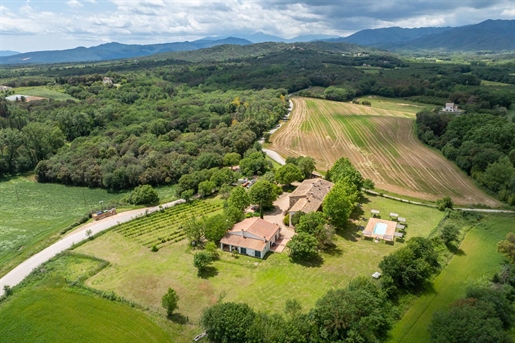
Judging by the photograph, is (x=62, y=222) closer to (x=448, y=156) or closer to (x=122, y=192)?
(x=122, y=192)

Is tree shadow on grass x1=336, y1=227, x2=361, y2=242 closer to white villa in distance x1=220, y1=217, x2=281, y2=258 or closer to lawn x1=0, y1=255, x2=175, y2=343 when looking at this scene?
white villa in distance x1=220, y1=217, x2=281, y2=258

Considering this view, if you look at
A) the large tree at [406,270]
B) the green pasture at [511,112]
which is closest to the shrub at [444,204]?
the large tree at [406,270]

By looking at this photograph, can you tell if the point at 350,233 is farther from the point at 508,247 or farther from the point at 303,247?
the point at 508,247

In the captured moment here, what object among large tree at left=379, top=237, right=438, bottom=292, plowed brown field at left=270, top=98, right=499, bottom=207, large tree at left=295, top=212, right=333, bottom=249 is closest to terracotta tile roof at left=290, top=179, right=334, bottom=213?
large tree at left=295, top=212, right=333, bottom=249

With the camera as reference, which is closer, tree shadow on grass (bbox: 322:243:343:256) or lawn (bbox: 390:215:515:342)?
lawn (bbox: 390:215:515:342)

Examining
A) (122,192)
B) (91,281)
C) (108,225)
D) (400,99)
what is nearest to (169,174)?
(122,192)

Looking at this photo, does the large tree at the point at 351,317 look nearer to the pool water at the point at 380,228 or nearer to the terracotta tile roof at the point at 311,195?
the pool water at the point at 380,228

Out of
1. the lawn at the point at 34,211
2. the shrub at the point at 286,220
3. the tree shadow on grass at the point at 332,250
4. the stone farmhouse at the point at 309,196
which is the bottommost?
the lawn at the point at 34,211
